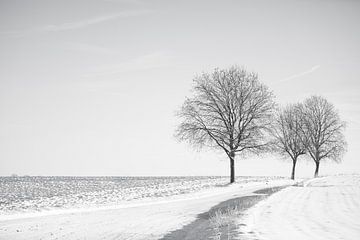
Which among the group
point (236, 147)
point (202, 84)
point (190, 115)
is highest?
point (202, 84)

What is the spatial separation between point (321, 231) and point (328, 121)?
178 feet

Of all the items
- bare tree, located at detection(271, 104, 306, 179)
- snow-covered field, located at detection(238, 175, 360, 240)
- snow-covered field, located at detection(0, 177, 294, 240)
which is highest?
bare tree, located at detection(271, 104, 306, 179)

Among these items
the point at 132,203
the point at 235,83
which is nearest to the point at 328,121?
the point at 235,83

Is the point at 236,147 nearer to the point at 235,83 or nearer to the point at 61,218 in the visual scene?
the point at 235,83

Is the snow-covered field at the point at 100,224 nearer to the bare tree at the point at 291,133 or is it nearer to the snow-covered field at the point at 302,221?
the snow-covered field at the point at 302,221

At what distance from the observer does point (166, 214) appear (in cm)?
1744

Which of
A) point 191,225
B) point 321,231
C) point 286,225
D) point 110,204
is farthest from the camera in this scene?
point 110,204

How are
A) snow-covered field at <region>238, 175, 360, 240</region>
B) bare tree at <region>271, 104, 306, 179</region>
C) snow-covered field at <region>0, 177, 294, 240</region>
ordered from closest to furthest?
snow-covered field at <region>238, 175, 360, 240</region>
snow-covered field at <region>0, 177, 294, 240</region>
bare tree at <region>271, 104, 306, 179</region>

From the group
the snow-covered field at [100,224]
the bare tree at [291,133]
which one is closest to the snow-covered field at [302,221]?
the snow-covered field at [100,224]

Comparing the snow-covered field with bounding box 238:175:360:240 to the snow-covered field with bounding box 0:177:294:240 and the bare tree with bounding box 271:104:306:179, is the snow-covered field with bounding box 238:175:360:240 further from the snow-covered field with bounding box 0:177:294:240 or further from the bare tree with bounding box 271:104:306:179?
the bare tree with bounding box 271:104:306:179

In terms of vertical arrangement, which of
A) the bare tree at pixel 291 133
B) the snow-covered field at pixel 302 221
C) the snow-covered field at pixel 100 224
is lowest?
the snow-covered field at pixel 100 224

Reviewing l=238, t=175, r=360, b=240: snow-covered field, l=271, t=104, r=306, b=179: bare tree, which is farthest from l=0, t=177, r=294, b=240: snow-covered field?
l=271, t=104, r=306, b=179: bare tree

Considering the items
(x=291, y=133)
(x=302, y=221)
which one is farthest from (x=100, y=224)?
(x=291, y=133)

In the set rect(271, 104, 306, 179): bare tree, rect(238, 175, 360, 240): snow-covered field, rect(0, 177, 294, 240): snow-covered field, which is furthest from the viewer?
rect(271, 104, 306, 179): bare tree
